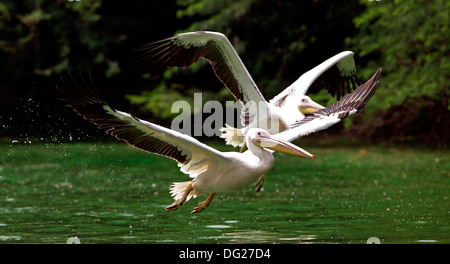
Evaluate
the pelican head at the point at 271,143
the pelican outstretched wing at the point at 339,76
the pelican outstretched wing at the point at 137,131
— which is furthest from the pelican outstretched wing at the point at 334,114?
the pelican outstretched wing at the point at 339,76

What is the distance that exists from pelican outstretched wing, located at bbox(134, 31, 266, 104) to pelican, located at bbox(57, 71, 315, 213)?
1.47m

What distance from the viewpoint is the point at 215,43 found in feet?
29.7

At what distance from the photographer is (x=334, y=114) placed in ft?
25.3

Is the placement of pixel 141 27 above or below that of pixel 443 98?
above

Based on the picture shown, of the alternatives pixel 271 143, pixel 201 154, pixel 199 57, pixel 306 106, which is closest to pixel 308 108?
pixel 306 106

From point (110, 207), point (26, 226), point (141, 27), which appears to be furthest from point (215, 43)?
point (141, 27)

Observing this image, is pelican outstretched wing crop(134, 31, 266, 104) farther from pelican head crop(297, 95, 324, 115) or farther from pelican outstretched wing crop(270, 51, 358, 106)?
pelican outstretched wing crop(270, 51, 358, 106)

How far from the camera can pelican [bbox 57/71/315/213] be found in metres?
6.78

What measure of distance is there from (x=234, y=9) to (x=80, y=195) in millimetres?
9674

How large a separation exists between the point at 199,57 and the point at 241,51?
33.8 ft

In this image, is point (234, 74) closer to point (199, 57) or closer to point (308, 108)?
point (199, 57)

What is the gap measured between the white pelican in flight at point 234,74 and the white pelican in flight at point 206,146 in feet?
4.60

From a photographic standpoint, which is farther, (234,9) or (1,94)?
(1,94)

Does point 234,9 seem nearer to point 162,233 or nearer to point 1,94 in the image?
point 1,94
